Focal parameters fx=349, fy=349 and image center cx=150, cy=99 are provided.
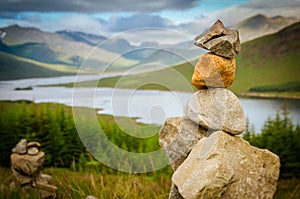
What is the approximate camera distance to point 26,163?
5109mm

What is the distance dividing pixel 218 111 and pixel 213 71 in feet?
1.17

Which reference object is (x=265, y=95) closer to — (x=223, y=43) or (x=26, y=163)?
(x=26, y=163)

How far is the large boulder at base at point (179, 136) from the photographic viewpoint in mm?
3291

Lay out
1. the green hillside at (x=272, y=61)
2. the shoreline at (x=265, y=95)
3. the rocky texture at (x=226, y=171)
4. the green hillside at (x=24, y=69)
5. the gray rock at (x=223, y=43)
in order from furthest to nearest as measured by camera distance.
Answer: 1. the green hillside at (x=272, y=61)
2. the green hillside at (x=24, y=69)
3. the shoreline at (x=265, y=95)
4. the gray rock at (x=223, y=43)
5. the rocky texture at (x=226, y=171)

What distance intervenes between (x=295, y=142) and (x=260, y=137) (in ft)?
2.38

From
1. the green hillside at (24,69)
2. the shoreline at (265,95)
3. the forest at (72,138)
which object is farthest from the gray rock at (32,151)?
the shoreline at (265,95)

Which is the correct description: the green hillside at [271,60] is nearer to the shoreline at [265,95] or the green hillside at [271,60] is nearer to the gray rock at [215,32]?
the shoreline at [265,95]

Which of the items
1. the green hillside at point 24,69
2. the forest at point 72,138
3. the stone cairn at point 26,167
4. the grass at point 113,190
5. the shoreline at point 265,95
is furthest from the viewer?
the green hillside at point 24,69

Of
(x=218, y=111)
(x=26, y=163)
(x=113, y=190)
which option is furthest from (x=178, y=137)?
(x=26, y=163)

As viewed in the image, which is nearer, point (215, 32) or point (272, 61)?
point (215, 32)

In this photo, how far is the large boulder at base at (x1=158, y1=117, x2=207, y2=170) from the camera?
3291 mm

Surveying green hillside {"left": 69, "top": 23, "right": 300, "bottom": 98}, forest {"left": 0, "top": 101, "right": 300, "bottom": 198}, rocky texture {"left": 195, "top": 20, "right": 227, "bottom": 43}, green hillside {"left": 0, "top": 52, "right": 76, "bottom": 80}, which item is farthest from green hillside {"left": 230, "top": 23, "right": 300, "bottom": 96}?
rocky texture {"left": 195, "top": 20, "right": 227, "bottom": 43}

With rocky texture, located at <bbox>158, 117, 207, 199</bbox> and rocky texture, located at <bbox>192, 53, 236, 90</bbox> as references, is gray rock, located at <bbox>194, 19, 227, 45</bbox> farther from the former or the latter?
rocky texture, located at <bbox>158, 117, 207, 199</bbox>

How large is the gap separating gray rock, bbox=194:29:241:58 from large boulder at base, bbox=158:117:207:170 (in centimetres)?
72
